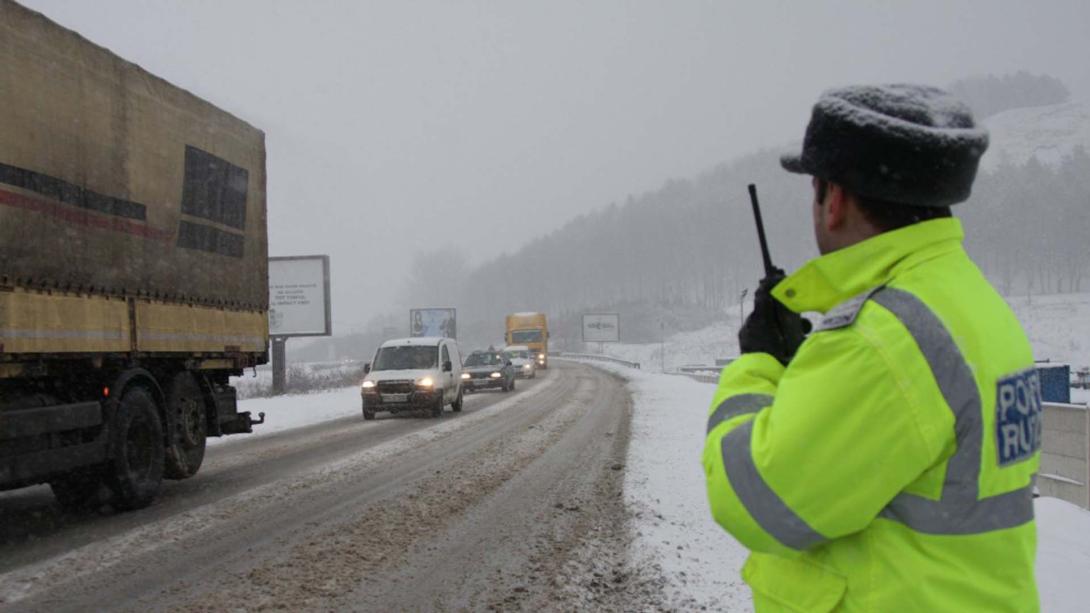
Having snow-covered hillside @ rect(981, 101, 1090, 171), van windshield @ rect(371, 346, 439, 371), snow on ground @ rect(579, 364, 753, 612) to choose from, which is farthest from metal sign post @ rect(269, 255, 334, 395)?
snow-covered hillside @ rect(981, 101, 1090, 171)

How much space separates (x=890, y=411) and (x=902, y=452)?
8 centimetres

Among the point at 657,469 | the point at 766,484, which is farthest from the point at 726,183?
the point at 766,484

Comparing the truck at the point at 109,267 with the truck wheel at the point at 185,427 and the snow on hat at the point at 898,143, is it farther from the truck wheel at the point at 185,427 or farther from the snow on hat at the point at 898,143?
the snow on hat at the point at 898,143

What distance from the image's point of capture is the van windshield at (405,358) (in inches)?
781

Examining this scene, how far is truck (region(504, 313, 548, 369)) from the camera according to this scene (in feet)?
174

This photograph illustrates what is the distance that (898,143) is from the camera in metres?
1.62

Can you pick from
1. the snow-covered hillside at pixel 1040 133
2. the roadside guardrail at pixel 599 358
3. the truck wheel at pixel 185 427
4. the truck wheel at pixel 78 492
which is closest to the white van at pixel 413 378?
the truck wheel at pixel 185 427

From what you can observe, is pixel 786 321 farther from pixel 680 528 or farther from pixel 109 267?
pixel 109 267

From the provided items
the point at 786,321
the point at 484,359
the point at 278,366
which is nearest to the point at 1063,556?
the point at 786,321

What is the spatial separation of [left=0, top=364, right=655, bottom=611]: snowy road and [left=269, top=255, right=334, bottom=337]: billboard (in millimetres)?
20114

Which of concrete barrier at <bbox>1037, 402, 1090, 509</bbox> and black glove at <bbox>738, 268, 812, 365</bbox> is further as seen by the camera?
concrete barrier at <bbox>1037, 402, 1090, 509</bbox>

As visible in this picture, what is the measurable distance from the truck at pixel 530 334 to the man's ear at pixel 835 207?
5112 centimetres

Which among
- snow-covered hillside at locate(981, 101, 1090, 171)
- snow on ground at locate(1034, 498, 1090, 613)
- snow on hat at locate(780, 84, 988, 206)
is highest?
snow-covered hillside at locate(981, 101, 1090, 171)

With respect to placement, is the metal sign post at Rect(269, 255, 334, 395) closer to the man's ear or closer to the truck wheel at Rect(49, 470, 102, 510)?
the truck wheel at Rect(49, 470, 102, 510)
